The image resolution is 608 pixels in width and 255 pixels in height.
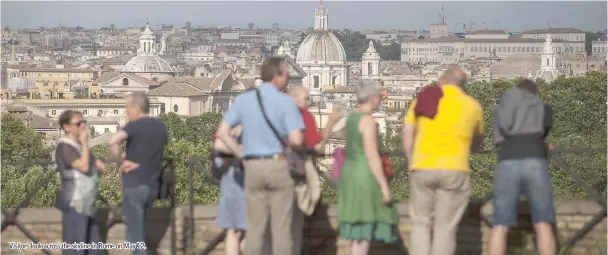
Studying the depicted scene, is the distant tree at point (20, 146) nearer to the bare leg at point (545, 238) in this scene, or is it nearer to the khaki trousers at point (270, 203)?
the khaki trousers at point (270, 203)

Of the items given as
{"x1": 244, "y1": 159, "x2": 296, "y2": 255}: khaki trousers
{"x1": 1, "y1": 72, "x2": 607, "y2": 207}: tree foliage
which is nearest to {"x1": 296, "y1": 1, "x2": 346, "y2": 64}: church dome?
{"x1": 1, "y1": 72, "x2": 607, "y2": 207}: tree foliage

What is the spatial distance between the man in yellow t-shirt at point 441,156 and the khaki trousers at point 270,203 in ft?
2.43

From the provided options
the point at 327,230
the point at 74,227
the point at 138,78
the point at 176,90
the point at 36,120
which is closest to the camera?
the point at 74,227

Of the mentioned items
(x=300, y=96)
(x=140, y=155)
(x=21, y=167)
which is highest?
(x=300, y=96)

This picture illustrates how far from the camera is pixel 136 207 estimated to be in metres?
9.34

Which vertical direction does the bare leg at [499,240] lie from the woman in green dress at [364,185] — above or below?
below

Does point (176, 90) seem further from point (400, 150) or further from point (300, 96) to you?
point (300, 96)

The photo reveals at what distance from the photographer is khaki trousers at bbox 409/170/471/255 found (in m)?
8.87

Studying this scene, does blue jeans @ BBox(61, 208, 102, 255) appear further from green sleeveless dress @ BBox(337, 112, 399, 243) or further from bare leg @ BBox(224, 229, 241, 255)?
green sleeveless dress @ BBox(337, 112, 399, 243)

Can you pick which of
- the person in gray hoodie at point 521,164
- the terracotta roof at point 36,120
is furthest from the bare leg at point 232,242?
the terracotta roof at point 36,120

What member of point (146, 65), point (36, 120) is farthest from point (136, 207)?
point (146, 65)

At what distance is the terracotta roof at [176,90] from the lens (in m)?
93.6

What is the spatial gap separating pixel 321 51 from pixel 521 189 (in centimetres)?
12661

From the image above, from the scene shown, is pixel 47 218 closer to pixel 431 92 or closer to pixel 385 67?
pixel 431 92
